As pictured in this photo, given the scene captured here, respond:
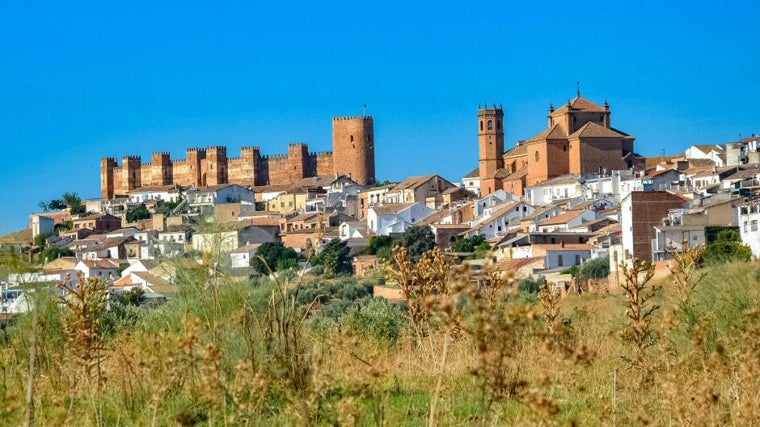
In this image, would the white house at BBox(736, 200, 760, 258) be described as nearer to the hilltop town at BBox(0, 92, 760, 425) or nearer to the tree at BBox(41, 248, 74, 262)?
the hilltop town at BBox(0, 92, 760, 425)

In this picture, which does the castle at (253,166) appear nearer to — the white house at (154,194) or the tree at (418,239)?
the white house at (154,194)

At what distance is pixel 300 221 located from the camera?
64.1 m

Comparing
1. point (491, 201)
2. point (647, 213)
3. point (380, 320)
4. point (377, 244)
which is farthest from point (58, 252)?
point (380, 320)

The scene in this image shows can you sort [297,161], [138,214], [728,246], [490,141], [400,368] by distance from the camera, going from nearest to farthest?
[400,368] → [728,246] → [490,141] → [138,214] → [297,161]

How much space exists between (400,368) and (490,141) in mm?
68917

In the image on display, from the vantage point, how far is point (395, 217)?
60.0m

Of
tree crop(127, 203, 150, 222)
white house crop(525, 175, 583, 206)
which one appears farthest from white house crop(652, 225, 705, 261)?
tree crop(127, 203, 150, 222)

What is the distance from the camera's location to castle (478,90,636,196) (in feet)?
218

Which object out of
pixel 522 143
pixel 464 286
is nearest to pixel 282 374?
pixel 464 286

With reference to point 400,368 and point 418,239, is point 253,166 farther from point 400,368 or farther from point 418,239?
point 400,368

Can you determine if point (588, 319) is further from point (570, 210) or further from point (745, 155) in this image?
point (745, 155)

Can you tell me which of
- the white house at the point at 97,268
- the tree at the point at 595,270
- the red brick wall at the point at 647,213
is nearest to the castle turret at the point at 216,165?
the white house at the point at 97,268

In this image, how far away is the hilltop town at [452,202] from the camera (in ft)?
128

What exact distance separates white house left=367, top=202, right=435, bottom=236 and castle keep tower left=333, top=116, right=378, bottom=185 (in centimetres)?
2340
